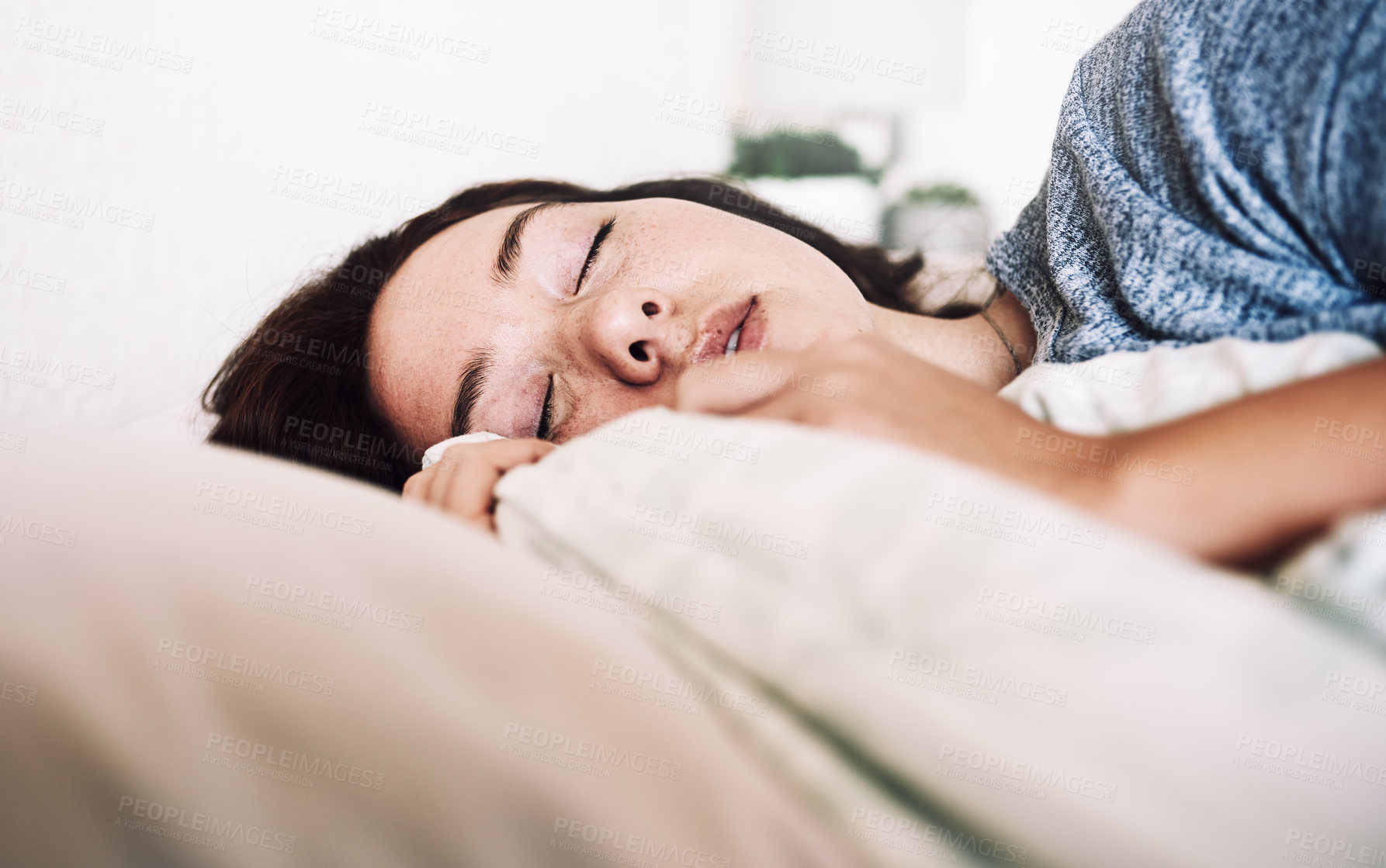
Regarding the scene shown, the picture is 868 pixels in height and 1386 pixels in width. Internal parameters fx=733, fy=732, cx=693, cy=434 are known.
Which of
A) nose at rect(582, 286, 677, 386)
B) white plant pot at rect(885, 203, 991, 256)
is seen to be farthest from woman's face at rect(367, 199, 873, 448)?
white plant pot at rect(885, 203, 991, 256)

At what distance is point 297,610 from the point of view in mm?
309

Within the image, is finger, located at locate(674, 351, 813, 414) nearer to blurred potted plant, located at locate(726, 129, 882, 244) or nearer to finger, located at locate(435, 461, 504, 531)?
finger, located at locate(435, 461, 504, 531)

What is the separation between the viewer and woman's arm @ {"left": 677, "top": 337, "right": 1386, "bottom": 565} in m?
0.35

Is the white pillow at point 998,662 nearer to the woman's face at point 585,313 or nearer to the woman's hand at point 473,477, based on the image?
the woman's hand at point 473,477

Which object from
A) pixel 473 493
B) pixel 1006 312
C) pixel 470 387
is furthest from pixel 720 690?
pixel 1006 312

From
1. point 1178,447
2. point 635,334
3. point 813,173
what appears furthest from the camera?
point 813,173

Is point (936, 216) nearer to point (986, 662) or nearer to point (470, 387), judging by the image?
point (470, 387)

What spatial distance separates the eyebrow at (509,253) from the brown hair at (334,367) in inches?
7.6

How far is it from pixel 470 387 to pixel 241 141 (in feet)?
2.25

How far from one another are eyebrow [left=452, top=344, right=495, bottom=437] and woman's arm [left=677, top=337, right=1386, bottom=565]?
1.15ft

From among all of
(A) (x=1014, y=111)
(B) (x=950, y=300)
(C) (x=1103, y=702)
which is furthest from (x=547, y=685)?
(A) (x=1014, y=111)

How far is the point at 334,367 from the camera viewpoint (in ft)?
2.98

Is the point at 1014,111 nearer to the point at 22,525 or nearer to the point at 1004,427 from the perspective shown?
the point at 1004,427

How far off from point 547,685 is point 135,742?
168 millimetres
